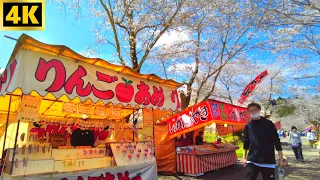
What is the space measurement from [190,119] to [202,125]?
69 centimetres

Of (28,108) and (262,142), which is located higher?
(28,108)

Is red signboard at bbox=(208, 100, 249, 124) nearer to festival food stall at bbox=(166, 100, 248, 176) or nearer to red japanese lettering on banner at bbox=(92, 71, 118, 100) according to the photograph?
festival food stall at bbox=(166, 100, 248, 176)

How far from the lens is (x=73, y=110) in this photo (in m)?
7.15

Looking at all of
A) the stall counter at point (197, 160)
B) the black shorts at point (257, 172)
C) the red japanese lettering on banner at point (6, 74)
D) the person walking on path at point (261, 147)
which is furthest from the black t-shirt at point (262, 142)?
the stall counter at point (197, 160)

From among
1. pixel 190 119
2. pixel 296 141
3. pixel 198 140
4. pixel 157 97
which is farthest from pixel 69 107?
pixel 296 141

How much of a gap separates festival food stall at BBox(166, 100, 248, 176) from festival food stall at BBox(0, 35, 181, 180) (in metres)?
0.79

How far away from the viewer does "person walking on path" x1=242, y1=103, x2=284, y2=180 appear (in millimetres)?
4023

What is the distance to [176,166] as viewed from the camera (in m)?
9.88

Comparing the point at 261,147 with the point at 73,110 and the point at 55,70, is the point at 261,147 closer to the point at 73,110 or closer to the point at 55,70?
the point at 55,70

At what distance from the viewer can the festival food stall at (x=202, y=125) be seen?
777cm

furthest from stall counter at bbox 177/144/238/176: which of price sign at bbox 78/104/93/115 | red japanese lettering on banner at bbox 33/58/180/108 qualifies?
price sign at bbox 78/104/93/115

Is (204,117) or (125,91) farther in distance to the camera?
(204,117)

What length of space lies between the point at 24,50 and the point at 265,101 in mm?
33531

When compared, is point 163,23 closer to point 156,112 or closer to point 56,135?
point 156,112
